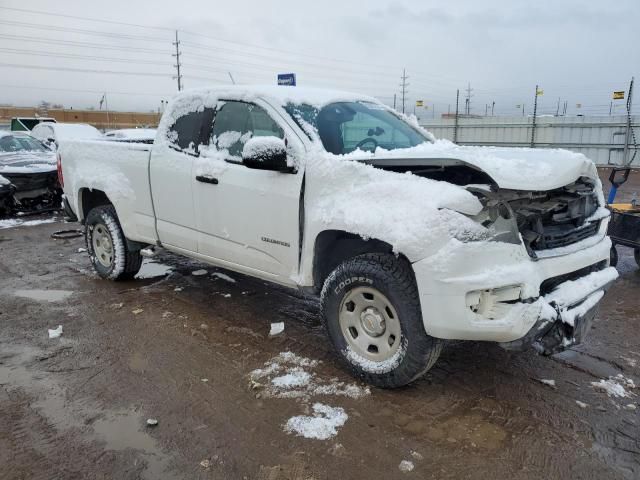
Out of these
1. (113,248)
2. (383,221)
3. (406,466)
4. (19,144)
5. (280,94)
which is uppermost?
Answer: (280,94)

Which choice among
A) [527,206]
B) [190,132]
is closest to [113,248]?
[190,132]

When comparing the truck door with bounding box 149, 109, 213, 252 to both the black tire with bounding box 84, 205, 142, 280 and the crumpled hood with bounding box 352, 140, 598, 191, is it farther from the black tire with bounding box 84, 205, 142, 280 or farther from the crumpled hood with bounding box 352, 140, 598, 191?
the crumpled hood with bounding box 352, 140, 598, 191

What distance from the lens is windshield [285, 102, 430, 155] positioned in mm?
3883

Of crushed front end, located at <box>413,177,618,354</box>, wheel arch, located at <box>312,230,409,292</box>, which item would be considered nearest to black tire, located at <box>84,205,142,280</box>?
wheel arch, located at <box>312,230,409,292</box>

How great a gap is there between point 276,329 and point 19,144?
32.4 ft

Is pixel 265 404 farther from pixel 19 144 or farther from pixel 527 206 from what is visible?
pixel 19 144

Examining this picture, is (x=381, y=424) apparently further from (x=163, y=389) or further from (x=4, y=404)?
(x=4, y=404)

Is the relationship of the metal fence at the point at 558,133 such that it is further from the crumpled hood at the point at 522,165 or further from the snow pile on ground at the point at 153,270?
the crumpled hood at the point at 522,165

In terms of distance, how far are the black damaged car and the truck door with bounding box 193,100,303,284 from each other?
22.8ft

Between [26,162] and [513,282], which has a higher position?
[26,162]

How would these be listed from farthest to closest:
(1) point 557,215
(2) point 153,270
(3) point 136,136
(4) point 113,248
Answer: (3) point 136,136 < (2) point 153,270 < (4) point 113,248 < (1) point 557,215

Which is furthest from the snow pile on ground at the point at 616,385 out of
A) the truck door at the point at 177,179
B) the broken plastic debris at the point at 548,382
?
the truck door at the point at 177,179

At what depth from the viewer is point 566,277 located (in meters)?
3.29

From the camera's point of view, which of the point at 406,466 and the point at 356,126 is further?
the point at 356,126
